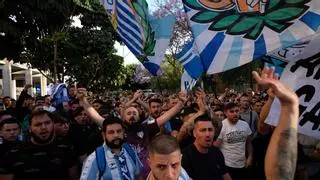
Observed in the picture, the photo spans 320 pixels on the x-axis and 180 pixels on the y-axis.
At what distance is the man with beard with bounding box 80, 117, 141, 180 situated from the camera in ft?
13.5

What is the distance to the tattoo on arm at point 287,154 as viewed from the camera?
7.47ft

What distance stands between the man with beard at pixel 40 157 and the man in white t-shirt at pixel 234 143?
8.07 feet

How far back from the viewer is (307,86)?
4.52m

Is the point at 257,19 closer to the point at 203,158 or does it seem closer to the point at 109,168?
the point at 203,158

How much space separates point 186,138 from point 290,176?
3.97 m

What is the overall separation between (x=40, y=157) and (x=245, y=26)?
2.28 meters

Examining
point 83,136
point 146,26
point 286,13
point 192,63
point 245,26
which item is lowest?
point 83,136

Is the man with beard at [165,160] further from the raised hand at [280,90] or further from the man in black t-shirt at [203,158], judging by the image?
the man in black t-shirt at [203,158]

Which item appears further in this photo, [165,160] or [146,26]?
[146,26]

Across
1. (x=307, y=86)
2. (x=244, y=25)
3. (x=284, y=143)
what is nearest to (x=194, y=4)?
(x=244, y=25)

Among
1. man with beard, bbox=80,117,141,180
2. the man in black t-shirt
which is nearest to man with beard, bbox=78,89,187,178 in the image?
the man in black t-shirt

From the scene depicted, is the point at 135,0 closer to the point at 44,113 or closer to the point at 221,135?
the point at 221,135

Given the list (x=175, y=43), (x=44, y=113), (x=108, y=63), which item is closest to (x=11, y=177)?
(x=44, y=113)

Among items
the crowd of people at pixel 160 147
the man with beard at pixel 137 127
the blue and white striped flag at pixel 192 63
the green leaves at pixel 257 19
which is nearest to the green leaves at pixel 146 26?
the blue and white striped flag at pixel 192 63
